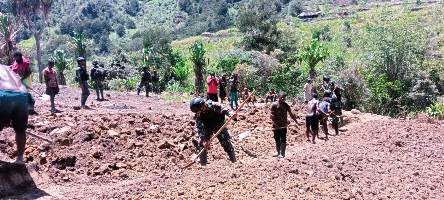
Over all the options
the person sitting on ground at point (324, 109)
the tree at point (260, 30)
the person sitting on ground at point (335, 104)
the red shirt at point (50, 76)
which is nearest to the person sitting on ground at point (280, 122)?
the person sitting on ground at point (324, 109)

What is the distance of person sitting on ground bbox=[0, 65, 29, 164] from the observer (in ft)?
24.4

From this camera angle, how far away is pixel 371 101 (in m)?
24.2

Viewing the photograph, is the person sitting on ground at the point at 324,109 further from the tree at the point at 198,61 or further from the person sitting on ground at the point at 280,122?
the tree at the point at 198,61

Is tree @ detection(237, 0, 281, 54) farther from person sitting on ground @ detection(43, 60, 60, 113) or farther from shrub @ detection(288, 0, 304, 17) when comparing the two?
shrub @ detection(288, 0, 304, 17)

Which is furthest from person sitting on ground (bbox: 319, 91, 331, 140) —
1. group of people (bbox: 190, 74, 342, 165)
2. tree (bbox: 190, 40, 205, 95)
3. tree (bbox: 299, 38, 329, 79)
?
tree (bbox: 190, 40, 205, 95)

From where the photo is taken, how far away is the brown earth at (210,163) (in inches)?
295

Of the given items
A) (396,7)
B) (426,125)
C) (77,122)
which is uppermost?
(396,7)

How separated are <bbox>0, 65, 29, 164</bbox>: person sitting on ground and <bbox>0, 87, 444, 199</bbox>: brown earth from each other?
100cm

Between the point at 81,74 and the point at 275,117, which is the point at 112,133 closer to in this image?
the point at 275,117

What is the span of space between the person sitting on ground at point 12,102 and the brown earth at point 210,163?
998 millimetres

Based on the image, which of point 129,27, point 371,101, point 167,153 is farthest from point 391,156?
point 129,27

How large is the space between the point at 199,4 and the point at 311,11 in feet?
118

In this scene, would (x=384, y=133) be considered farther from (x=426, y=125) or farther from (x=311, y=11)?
(x=311, y=11)

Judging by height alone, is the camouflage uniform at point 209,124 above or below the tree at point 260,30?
below
